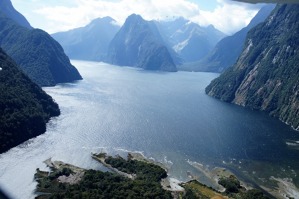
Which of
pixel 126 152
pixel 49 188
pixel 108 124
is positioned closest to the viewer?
pixel 49 188

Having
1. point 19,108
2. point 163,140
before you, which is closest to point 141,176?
point 163,140

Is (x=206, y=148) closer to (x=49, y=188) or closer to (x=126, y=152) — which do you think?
(x=126, y=152)

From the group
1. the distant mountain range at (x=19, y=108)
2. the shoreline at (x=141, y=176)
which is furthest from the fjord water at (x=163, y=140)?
the distant mountain range at (x=19, y=108)

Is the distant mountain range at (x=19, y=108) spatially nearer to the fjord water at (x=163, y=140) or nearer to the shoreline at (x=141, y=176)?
the fjord water at (x=163, y=140)

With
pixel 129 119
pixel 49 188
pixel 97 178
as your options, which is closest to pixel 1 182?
pixel 49 188

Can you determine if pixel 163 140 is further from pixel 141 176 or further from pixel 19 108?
pixel 19 108

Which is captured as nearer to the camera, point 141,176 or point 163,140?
point 141,176
